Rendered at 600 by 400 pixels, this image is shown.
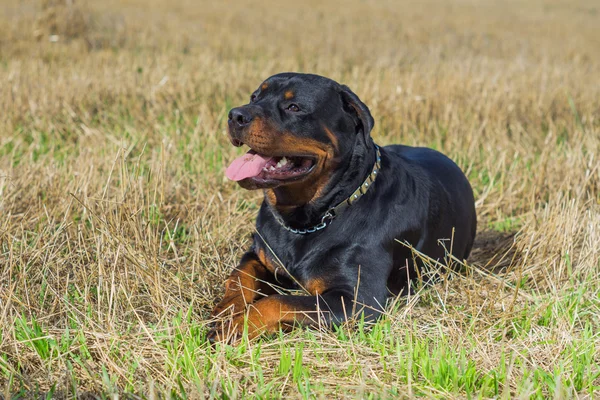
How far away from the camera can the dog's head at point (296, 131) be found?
321 cm

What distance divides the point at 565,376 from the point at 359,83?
548 cm

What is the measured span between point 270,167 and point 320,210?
1.18 feet

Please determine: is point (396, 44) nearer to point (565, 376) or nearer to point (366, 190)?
point (366, 190)

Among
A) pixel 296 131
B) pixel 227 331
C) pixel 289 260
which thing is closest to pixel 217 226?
pixel 289 260

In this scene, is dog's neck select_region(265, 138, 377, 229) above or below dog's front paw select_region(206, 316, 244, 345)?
above

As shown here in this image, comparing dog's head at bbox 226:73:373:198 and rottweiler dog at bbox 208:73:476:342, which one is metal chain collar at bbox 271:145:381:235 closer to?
rottweiler dog at bbox 208:73:476:342

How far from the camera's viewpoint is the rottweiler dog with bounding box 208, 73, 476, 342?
126 inches

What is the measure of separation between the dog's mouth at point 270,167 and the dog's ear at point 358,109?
0.33 meters

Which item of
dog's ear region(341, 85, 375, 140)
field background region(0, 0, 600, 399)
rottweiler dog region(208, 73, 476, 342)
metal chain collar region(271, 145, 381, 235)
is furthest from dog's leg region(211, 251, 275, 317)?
dog's ear region(341, 85, 375, 140)

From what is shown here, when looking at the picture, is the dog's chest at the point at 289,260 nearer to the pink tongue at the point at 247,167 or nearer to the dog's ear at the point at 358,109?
the pink tongue at the point at 247,167

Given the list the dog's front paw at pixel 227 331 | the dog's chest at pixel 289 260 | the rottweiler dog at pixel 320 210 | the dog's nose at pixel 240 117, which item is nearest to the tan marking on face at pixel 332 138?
the rottweiler dog at pixel 320 210

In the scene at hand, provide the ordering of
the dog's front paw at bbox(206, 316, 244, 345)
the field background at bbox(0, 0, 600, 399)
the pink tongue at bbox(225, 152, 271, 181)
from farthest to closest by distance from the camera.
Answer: the pink tongue at bbox(225, 152, 271, 181), the dog's front paw at bbox(206, 316, 244, 345), the field background at bbox(0, 0, 600, 399)

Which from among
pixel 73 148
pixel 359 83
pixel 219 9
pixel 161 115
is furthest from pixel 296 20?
pixel 73 148

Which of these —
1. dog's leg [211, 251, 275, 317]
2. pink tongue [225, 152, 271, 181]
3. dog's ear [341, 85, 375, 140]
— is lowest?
dog's leg [211, 251, 275, 317]
